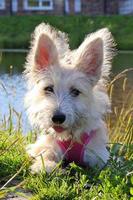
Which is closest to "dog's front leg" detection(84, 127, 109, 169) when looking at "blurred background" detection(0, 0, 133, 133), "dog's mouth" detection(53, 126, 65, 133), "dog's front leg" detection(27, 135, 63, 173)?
"dog's front leg" detection(27, 135, 63, 173)

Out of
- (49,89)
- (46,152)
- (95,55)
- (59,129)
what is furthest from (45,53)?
(46,152)

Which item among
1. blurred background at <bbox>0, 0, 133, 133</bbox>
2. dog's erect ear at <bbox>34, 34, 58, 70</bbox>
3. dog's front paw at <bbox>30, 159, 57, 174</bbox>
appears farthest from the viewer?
blurred background at <bbox>0, 0, 133, 133</bbox>

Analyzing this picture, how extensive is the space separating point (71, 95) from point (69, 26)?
33.0m

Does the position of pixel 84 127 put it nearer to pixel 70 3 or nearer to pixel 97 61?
pixel 97 61

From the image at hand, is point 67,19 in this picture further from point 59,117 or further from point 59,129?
point 59,117

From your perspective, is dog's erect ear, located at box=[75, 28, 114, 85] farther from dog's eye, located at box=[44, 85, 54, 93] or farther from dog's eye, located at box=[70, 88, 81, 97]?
dog's eye, located at box=[44, 85, 54, 93]

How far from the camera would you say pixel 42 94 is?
6184 millimetres

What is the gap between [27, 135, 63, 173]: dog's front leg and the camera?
19.4 ft

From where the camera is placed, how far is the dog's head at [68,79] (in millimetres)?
6023

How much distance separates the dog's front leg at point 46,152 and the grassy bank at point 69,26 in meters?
29.8

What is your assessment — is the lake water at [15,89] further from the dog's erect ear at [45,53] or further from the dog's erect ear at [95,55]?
the dog's erect ear at [95,55]

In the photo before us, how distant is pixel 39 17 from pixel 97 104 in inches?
1367

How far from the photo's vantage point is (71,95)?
6098 mm

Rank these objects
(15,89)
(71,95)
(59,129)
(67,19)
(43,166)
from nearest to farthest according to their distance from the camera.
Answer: (43,166) → (59,129) → (71,95) → (15,89) → (67,19)
